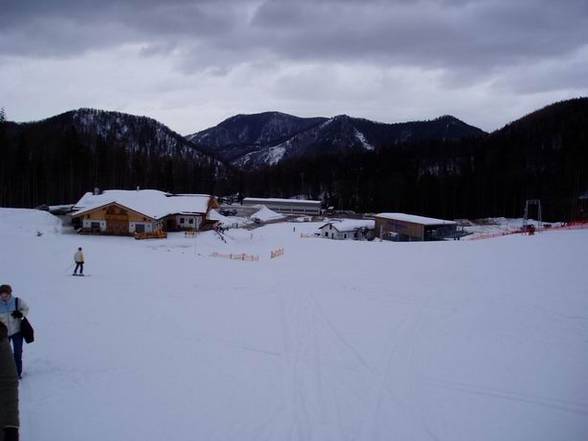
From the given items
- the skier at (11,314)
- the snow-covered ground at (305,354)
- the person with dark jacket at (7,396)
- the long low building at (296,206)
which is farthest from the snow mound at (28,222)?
the long low building at (296,206)

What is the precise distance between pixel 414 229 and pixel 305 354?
41387mm

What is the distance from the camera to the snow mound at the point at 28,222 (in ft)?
111

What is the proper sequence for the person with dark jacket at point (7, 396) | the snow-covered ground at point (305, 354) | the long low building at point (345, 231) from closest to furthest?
the person with dark jacket at point (7, 396) < the snow-covered ground at point (305, 354) < the long low building at point (345, 231)

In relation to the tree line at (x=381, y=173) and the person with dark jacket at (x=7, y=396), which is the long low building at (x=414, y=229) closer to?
the tree line at (x=381, y=173)

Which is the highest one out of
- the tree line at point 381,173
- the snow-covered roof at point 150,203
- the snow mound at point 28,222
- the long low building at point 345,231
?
the tree line at point 381,173

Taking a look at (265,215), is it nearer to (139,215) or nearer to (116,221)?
(139,215)

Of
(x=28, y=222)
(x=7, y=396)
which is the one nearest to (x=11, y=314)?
(x=7, y=396)

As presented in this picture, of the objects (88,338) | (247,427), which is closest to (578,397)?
(247,427)

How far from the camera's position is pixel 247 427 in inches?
240

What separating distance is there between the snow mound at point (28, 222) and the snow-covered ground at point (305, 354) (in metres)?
17.0

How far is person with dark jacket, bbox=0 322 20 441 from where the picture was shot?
375 centimetres

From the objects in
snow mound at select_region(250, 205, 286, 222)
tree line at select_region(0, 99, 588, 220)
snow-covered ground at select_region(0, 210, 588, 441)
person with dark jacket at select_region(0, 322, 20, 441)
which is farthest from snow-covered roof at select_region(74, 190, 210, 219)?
person with dark jacket at select_region(0, 322, 20, 441)

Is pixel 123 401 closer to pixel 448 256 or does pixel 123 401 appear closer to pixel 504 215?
pixel 448 256

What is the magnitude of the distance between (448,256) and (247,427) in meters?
20.9
